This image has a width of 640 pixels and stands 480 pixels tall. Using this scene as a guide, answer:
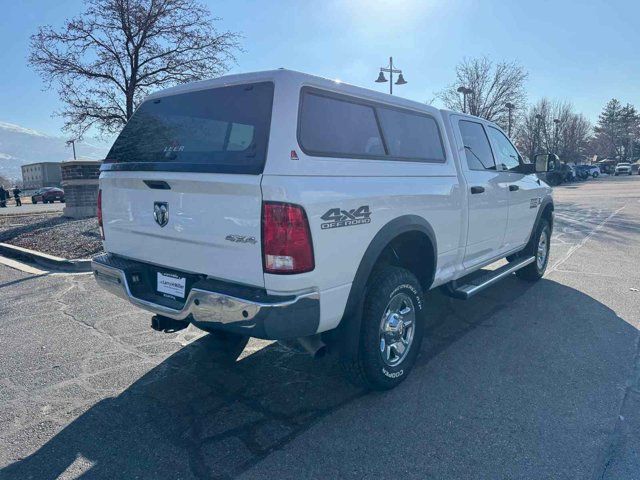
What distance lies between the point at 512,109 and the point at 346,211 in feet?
102

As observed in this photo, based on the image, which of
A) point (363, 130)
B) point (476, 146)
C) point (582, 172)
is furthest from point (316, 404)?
point (582, 172)

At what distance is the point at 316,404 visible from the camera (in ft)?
10.3

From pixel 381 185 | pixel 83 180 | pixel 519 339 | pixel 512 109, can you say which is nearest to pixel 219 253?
pixel 381 185

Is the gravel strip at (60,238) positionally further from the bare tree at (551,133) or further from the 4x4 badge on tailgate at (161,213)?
the bare tree at (551,133)

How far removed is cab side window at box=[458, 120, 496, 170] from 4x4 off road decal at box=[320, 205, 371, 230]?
1.89 m

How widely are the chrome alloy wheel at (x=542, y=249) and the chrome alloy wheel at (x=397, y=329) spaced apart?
11.1ft

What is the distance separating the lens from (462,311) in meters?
5.04

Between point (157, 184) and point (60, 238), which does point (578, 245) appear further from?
point (60, 238)

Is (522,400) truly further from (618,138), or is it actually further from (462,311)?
(618,138)

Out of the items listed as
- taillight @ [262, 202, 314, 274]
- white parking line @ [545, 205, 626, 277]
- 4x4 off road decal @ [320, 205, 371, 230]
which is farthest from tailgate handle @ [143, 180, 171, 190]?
white parking line @ [545, 205, 626, 277]

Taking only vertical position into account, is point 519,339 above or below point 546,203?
below

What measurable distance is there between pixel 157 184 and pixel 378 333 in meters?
1.79

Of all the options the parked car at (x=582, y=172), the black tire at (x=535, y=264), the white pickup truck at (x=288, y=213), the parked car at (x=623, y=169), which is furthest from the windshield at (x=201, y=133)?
the parked car at (x=623, y=169)

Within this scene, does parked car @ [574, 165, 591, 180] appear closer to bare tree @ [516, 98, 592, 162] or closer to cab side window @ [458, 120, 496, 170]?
bare tree @ [516, 98, 592, 162]
